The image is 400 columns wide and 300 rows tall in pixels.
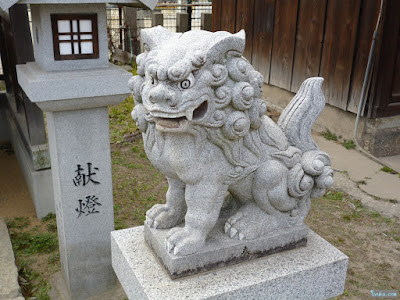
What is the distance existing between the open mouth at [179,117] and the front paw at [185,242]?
0.62m

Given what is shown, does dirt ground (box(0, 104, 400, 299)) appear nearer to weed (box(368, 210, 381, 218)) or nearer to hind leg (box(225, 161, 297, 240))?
weed (box(368, 210, 381, 218))

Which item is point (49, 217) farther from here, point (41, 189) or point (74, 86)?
point (74, 86)

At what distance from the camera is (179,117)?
6.65 feet

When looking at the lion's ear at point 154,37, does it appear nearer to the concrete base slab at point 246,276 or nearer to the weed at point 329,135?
the concrete base slab at point 246,276

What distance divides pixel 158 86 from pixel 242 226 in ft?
3.15

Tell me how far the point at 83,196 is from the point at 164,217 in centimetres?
145

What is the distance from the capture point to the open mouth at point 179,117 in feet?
6.55

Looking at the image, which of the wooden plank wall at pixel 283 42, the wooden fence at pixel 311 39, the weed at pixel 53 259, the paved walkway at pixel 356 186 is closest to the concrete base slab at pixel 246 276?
the paved walkway at pixel 356 186

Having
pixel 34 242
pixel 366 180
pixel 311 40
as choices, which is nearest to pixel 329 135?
pixel 366 180

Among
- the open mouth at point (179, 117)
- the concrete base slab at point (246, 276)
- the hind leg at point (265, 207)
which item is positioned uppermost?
the open mouth at point (179, 117)

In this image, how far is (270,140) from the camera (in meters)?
2.40

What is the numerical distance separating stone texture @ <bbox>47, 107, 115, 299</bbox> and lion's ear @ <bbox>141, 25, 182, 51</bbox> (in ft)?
4.79

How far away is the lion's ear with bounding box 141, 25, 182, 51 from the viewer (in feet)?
7.18

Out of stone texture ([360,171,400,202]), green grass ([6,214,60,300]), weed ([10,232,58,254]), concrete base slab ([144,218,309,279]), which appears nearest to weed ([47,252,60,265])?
green grass ([6,214,60,300])
